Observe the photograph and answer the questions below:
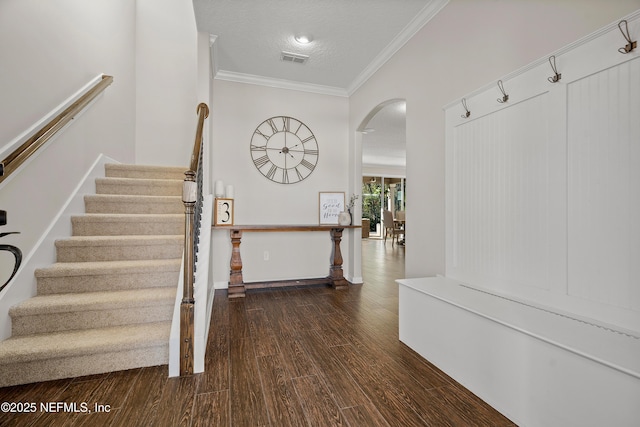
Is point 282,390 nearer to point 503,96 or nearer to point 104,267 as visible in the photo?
point 104,267

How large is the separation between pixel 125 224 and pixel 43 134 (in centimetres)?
87

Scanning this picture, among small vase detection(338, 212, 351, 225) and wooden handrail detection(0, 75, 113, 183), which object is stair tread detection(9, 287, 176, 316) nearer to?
wooden handrail detection(0, 75, 113, 183)

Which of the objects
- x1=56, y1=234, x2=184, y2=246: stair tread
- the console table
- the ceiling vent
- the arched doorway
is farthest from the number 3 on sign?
the arched doorway

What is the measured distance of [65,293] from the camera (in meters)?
2.02

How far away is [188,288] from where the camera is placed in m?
1.76

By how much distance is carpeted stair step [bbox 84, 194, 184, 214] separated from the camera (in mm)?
2699

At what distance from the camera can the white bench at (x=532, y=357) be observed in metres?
1.03

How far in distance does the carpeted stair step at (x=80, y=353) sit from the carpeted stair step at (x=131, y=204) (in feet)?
4.15

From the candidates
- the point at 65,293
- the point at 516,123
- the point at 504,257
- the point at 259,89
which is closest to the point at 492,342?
the point at 504,257

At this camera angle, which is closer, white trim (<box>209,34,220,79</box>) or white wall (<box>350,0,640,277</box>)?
white wall (<box>350,0,640,277</box>)

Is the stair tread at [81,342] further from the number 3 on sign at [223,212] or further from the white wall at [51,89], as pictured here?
the number 3 on sign at [223,212]

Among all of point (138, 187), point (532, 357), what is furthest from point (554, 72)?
point (138, 187)

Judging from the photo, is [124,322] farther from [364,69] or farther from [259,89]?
[364,69]

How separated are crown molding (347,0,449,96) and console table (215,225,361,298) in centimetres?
188
